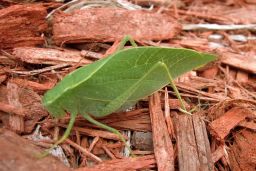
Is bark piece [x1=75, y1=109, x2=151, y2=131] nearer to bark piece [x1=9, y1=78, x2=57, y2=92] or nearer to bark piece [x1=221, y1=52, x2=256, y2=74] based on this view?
bark piece [x1=9, y1=78, x2=57, y2=92]

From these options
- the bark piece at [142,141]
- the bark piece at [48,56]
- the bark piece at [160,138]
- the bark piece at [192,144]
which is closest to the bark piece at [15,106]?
the bark piece at [48,56]

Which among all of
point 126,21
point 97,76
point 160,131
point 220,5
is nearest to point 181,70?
point 160,131

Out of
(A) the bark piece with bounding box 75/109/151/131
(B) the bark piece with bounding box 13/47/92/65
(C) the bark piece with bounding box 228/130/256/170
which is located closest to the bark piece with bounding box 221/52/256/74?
(C) the bark piece with bounding box 228/130/256/170

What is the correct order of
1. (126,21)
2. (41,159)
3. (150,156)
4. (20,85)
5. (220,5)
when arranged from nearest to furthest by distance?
(41,159) → (150,156) → (20,85) → (126,21) → (220,5)

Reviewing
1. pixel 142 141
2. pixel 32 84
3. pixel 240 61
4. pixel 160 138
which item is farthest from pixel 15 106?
pixel 240 61

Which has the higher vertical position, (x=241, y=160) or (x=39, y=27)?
(x=39, y=27)

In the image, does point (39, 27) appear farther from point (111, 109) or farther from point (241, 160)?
point (241, 160)
